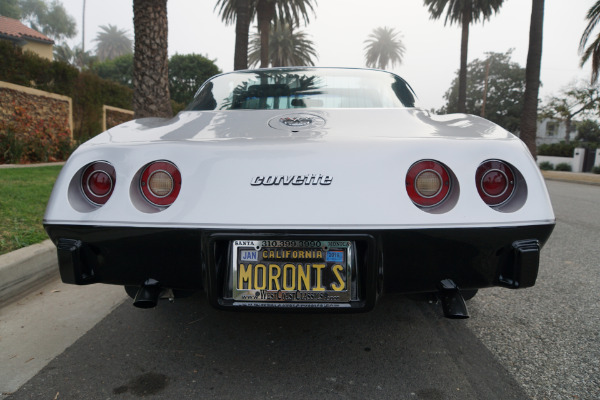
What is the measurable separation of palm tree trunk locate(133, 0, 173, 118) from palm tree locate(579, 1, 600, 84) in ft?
58.6

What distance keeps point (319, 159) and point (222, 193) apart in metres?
0.40

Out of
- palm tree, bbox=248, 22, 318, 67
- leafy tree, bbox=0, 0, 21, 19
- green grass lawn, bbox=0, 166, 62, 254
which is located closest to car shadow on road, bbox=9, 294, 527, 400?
green grass lawn, bbox=0, 166, 62, 254

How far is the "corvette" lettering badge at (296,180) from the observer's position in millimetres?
1579

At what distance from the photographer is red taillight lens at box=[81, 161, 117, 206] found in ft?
5.58

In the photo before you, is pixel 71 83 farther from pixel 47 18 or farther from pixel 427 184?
pixel 47 18

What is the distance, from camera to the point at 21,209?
155 inches

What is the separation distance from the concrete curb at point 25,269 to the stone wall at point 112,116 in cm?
1022

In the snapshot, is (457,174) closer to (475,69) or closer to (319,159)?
(319,159)

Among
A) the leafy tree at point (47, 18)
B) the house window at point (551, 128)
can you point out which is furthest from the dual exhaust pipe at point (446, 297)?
the leafy tree at point (47, 18)

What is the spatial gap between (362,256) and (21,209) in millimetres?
3745

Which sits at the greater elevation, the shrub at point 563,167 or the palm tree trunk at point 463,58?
the palm tree trunk at point 463,58

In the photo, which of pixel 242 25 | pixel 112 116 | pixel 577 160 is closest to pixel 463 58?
pixel 577 160

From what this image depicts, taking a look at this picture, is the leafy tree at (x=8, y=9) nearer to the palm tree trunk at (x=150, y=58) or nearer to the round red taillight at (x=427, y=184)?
the palm tree trunk at (x=150, y=58)

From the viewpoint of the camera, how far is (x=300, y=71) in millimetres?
2822
